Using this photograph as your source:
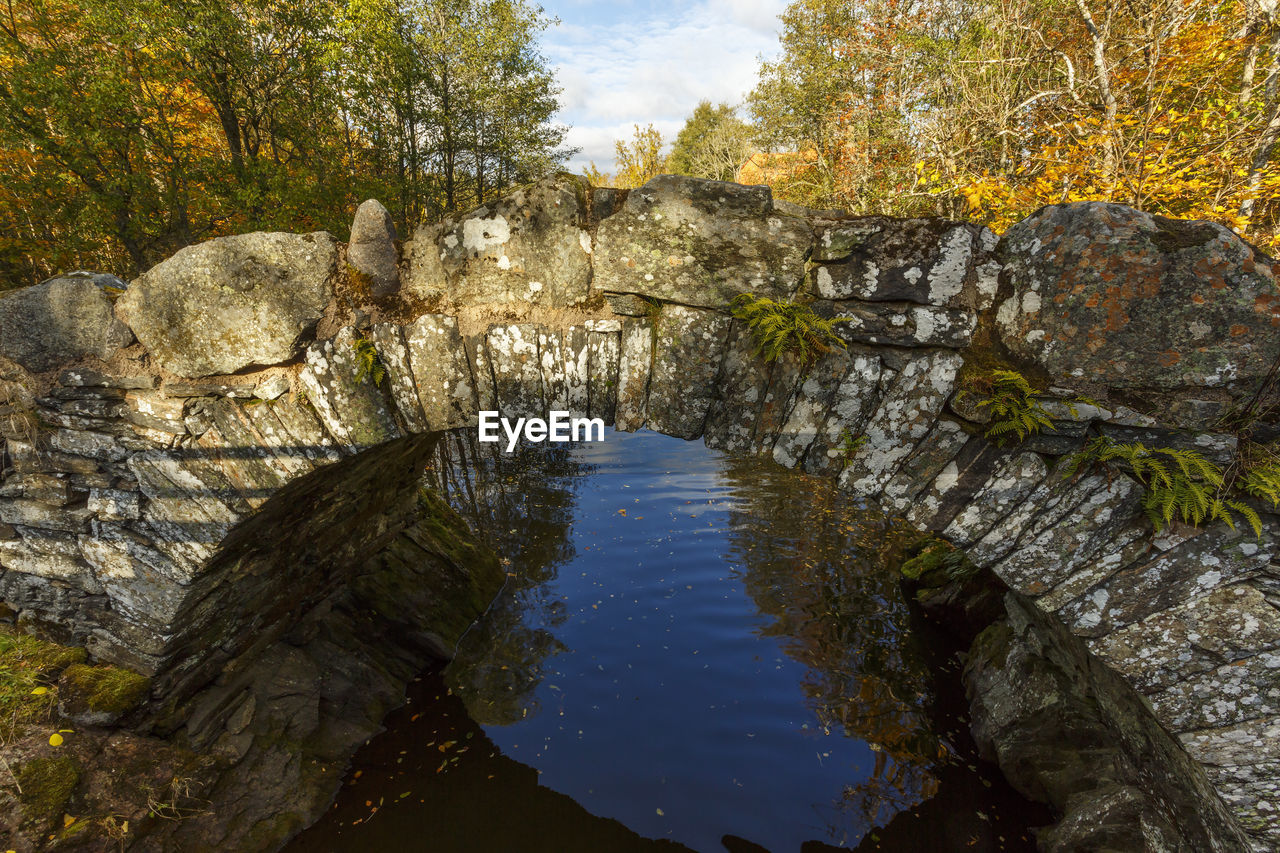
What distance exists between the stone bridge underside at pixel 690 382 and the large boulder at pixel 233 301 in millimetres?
17

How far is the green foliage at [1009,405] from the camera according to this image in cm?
235

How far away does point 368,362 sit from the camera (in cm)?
317

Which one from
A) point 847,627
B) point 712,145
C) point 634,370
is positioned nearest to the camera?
point 634,370

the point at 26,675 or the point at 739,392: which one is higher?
the point at 739,392

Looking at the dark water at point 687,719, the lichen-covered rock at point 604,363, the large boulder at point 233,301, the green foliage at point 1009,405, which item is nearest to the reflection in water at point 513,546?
the dark water at point 687,719

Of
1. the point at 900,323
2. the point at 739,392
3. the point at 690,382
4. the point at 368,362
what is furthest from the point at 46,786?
the point at 900,323

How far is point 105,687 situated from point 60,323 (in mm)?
2546

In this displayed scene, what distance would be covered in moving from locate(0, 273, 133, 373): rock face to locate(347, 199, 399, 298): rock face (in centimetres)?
151

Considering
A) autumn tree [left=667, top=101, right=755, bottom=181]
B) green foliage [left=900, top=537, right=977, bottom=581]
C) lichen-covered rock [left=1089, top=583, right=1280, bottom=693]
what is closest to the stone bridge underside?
lichen-covered rock [left=1089, top=583, right=1280, bottom=693]

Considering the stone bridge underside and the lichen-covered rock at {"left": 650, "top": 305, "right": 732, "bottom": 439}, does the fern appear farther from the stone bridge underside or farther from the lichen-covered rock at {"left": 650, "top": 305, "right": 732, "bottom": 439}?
the lichen-covered rock at {"left": 650, "top": 305, "right": 732, "bottom": 439}

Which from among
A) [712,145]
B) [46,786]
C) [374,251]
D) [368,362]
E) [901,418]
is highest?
[712,145]

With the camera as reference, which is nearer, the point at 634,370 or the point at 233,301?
the point at 634,370

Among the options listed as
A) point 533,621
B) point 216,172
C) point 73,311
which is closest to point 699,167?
point 216,172

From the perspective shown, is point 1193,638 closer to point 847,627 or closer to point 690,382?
point 690,382
